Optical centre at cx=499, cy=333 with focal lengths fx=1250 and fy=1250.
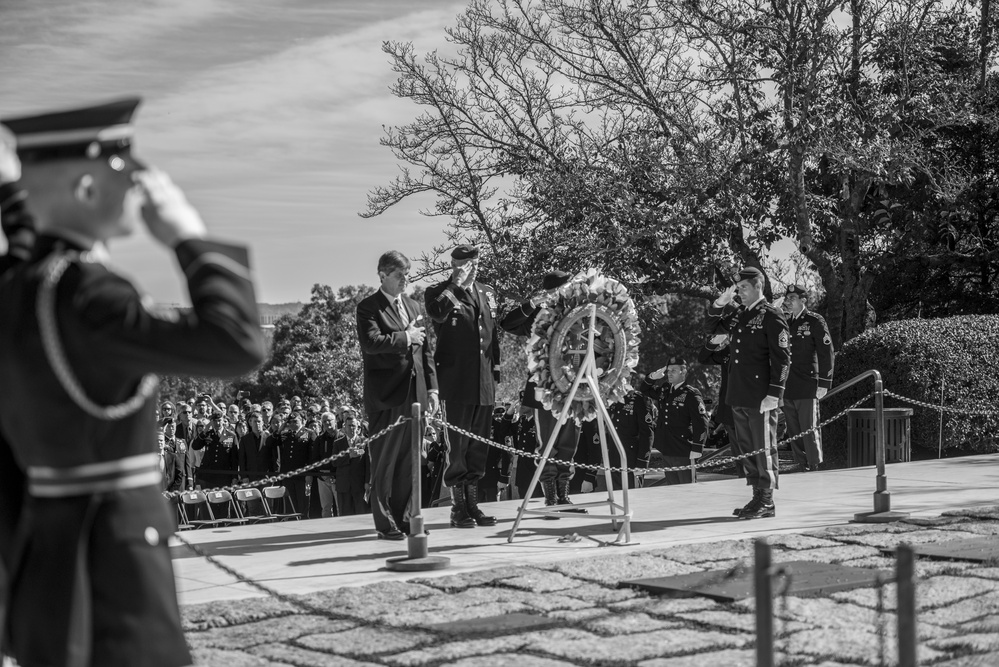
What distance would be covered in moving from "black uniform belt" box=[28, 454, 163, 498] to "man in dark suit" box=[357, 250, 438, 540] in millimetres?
5774

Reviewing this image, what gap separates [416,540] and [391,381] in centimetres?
144

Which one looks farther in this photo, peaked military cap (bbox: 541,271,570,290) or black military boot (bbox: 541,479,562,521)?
black military boot (bbox: 541,479,562,521)

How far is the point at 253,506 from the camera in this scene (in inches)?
675

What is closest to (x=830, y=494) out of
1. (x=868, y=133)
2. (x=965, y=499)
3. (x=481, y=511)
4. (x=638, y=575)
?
(x=965, y=499)

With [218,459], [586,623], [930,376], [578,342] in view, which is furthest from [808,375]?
[218,459]

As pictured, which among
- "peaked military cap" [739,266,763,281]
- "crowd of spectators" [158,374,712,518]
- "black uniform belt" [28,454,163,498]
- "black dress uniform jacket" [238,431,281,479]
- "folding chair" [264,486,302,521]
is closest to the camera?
"black uniform belt" [28,454,163,498]

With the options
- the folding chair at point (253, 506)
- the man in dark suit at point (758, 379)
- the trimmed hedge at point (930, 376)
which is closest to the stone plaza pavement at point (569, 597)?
the man in dark suit at point (758, 379)

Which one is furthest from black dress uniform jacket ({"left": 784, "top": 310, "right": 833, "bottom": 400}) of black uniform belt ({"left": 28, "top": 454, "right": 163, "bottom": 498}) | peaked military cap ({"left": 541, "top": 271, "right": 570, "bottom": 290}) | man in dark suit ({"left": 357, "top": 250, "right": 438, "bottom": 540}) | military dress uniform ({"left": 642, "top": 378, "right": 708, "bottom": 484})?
black uniform belt ({"left": 28, "top": 454, "right": 163, "bottom": 498})

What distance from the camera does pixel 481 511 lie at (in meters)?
10.3

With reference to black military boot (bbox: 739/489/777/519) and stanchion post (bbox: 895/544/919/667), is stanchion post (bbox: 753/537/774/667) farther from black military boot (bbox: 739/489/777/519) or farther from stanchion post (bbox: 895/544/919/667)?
black military boot (bbox: 739/489/777/519)

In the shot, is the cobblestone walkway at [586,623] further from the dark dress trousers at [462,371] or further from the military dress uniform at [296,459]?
the military dress uniform at [296,459]

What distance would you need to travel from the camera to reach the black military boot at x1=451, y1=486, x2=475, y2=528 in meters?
9.70

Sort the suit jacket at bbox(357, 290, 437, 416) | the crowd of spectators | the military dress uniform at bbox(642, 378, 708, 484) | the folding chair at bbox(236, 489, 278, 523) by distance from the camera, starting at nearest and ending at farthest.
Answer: the suit jacket at bbox(357, 290, 437, 416)
the folding chair at bbox(236, 489, 278, 523)
the crowd of spectators
the military dress uniform at bbox(642, 378, 708, 484)

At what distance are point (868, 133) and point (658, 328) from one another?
15.0ft
